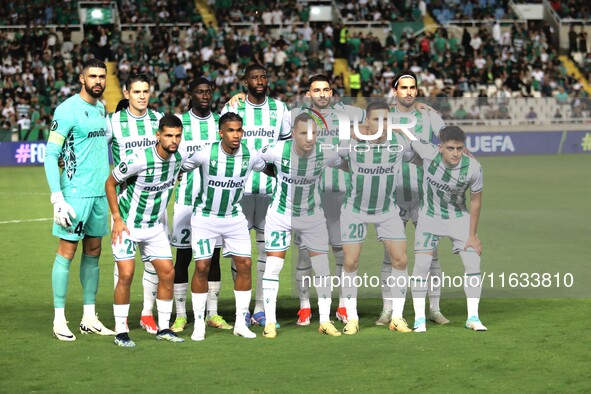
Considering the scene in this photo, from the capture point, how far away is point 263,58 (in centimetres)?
3578

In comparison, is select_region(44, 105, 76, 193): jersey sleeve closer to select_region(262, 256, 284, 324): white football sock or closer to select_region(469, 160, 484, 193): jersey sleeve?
select_region(262, 256, 284, 324): white football sock

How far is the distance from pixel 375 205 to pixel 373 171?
0.31 metres

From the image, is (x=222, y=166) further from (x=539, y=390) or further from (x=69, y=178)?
(x=539, y=390)

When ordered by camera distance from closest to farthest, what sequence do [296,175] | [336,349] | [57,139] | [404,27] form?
[336,349], [57,139], [296,175], [404,27]

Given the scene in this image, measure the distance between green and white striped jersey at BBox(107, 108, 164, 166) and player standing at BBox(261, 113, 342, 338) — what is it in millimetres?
1054

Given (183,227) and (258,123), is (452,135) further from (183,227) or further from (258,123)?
(183,227)

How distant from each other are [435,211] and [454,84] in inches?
1043

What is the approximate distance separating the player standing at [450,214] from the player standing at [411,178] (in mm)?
245

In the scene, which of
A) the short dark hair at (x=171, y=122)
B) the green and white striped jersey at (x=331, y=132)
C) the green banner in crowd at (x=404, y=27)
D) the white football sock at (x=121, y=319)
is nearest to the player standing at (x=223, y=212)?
the short dark hair at (x=171, y=122)

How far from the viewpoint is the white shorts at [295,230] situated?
9219 millimetres

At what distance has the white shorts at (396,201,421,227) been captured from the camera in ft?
32.3

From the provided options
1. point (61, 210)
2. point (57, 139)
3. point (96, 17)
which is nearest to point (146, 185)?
point (61, 210)

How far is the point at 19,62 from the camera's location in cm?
3309

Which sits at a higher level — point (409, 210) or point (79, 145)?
point (79, 145)
